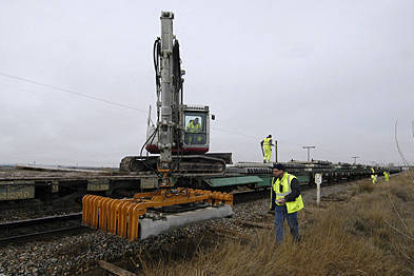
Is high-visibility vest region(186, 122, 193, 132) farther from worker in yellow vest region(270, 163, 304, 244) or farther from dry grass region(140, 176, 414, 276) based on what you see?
dry grass region(140, 176, 414, 276)

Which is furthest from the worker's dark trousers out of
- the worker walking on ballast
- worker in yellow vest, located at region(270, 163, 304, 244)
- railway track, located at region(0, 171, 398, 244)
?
the worker walking on ballast

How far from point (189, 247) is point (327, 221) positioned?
2.87 metres

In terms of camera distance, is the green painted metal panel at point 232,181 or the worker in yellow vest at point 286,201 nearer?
the worker in yellow vest at point 286,201

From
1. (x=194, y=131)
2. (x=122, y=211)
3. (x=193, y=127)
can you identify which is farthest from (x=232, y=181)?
(x=122, y=211)

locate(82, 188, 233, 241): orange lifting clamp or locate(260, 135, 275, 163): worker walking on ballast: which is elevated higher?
locate(260, 135, 275, 163): worker walking on ballast

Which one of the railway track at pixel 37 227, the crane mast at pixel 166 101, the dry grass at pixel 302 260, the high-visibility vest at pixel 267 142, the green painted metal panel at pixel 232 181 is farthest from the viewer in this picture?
the high-visibility vest at pixel 267 142

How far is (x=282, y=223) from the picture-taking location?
4293mm

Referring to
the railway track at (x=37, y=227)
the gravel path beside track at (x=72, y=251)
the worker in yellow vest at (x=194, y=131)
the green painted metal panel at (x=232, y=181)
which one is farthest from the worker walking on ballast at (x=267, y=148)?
the railway track at (x=37, y=227)

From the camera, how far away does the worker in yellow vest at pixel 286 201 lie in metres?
4.16

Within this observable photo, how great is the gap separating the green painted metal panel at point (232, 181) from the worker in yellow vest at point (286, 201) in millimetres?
3665

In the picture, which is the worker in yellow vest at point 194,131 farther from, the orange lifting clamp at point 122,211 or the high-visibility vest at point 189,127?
the orange lifting clamp at point 122,211

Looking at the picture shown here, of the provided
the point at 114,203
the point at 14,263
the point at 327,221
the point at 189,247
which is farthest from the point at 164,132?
the point at 327,221

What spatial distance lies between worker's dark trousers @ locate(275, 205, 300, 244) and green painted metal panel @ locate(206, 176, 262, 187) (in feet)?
12.0

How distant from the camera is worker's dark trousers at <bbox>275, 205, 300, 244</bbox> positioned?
4168mm
